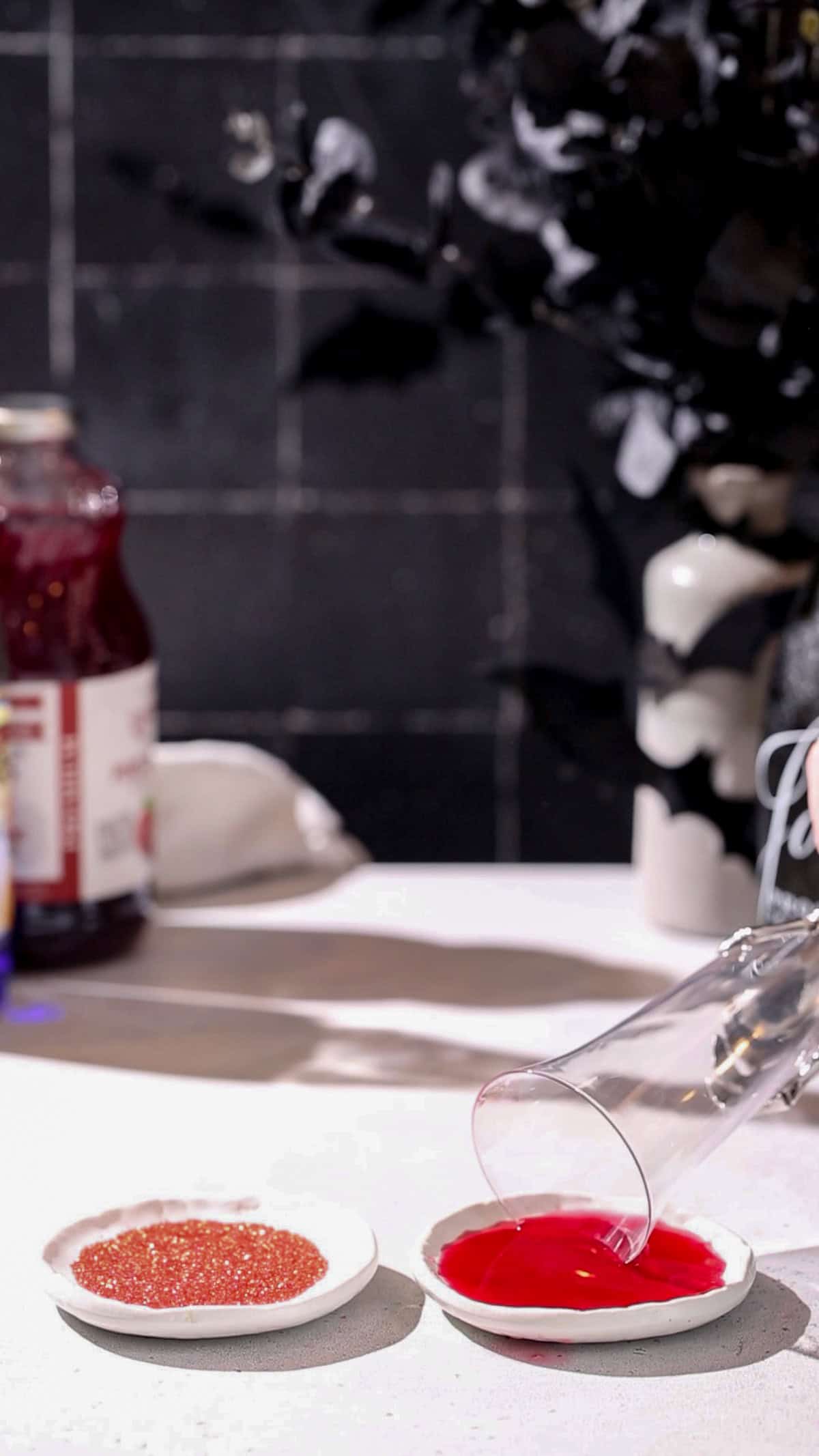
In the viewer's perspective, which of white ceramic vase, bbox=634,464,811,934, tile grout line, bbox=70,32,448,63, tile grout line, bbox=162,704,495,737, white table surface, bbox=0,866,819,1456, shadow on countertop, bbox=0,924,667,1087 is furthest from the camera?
tile grout line, bbox=162,704,495,737

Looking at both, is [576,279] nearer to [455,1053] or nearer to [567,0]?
[567,0]

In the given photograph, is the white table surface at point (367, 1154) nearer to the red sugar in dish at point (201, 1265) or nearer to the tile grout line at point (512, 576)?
the red sugar in dish at point (201, 1265)

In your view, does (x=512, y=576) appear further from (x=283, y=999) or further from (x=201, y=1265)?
(x=201, y=1265)

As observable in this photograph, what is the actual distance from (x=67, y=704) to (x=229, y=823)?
0.24m

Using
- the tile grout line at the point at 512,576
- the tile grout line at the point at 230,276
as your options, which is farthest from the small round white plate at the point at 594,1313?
the tile grout line at the point at 230,276

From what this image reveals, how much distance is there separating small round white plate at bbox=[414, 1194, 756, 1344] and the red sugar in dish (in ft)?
0.13

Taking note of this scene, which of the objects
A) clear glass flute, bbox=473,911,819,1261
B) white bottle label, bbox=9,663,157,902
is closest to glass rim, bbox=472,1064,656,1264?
clear glass flute, bbox=473,911,819,1261

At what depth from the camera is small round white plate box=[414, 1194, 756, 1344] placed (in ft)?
→ 1.82

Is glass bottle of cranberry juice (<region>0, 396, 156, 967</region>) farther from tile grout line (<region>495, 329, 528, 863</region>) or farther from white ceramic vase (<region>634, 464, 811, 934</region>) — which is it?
tile grout line (<region>495, 329, 528, 863</region>)

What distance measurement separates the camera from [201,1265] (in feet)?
1.94

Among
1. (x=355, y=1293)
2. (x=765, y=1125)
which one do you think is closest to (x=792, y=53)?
(x=765, y=1125)

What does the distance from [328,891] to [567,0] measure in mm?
525

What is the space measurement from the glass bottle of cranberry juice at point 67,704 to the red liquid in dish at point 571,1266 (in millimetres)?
379

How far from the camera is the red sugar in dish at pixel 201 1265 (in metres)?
0.57
